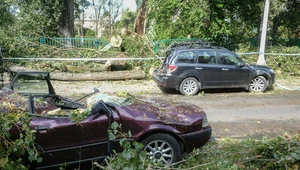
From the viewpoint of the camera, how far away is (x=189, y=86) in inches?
429

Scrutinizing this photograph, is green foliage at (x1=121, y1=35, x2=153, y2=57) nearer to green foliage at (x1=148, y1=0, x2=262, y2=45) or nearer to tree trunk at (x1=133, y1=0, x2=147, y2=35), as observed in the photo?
green foliage at (x1=148, y1=0, x2=262, y2=45)

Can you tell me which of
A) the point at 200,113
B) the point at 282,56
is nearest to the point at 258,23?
the point at 282,56

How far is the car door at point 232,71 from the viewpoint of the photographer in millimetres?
11047

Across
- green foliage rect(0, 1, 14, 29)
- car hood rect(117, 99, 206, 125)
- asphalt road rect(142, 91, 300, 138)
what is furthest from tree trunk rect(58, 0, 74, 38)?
car hood rect(117, 99, 206, 125)

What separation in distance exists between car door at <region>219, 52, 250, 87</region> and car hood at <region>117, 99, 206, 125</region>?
6032mm

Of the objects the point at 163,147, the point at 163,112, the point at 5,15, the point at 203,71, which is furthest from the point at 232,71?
the point at 5,15

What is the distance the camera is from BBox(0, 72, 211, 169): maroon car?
13.1ft

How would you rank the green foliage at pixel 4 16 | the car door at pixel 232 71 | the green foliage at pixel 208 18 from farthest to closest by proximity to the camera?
1. the green foliage at pixel 208 18
2. the green foliage at pixel 4 16
3. the car door at pixel 232 71

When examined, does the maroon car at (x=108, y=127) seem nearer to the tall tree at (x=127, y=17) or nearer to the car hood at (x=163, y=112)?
the car hood at (x=163, y=112)

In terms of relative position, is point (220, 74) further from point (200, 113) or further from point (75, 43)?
point (75, 43)

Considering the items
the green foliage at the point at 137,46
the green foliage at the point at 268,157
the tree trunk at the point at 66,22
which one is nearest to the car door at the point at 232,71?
the green foliage at the point at 137,46

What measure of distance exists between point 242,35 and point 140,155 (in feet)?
56.2

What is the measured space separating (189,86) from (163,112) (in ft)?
20.2

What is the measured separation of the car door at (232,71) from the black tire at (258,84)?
36 cm
